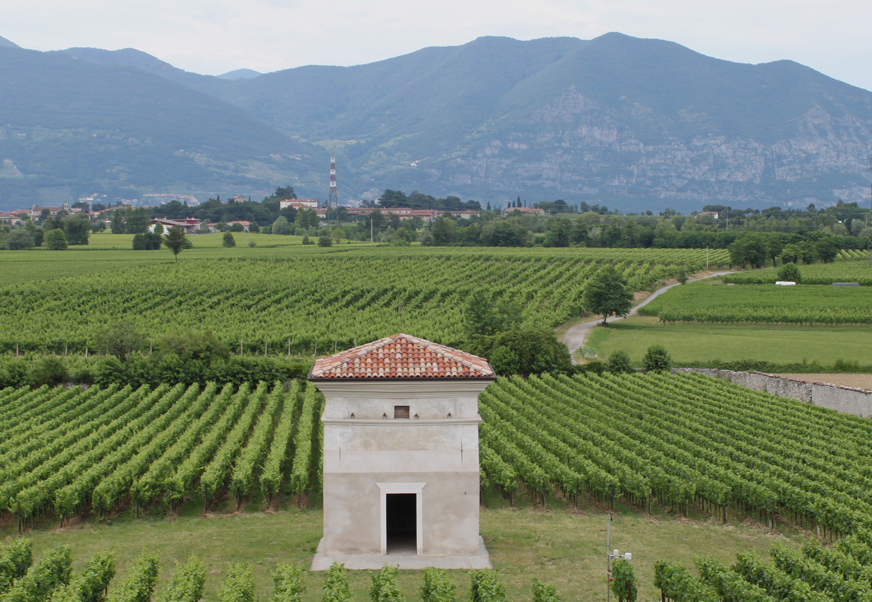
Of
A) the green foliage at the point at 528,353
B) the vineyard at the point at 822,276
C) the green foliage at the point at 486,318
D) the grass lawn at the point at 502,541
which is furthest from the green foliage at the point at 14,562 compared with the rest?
the vineyard at the point at 822,276

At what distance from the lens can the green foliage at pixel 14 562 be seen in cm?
1910

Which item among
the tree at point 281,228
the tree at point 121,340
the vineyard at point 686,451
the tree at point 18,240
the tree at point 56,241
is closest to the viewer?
the vineyard at point 686,451

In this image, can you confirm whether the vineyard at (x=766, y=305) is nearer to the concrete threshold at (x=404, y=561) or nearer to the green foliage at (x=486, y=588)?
the concrete threshold at (x=404, y=561)

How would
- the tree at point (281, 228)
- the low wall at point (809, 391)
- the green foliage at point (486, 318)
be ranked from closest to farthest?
1. the low wall at point (809, 391)
2. the green foliage at point (486, 318)
3. the tree at point (281, 228)

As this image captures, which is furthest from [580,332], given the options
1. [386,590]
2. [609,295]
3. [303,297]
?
[386,590]

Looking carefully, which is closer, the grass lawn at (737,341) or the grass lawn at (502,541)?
the grass lawn at (502,541)

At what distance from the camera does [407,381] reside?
20.8 metres

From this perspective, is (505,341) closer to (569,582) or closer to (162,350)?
(162,350)

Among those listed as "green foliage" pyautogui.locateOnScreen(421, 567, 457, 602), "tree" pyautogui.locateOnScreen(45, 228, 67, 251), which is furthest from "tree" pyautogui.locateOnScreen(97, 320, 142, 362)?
"tree" pyautogui.locateOnScreen(45, 228, 67, 251)

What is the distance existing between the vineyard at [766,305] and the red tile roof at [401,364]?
55.9 m

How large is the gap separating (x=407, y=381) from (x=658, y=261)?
9853cm

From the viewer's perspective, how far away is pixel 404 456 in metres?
21.2

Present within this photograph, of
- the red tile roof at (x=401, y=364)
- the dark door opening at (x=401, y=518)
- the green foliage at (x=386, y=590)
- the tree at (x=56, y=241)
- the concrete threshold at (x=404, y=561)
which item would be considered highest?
the tree at (x=56, y=241)

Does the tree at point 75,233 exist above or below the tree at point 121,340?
above
